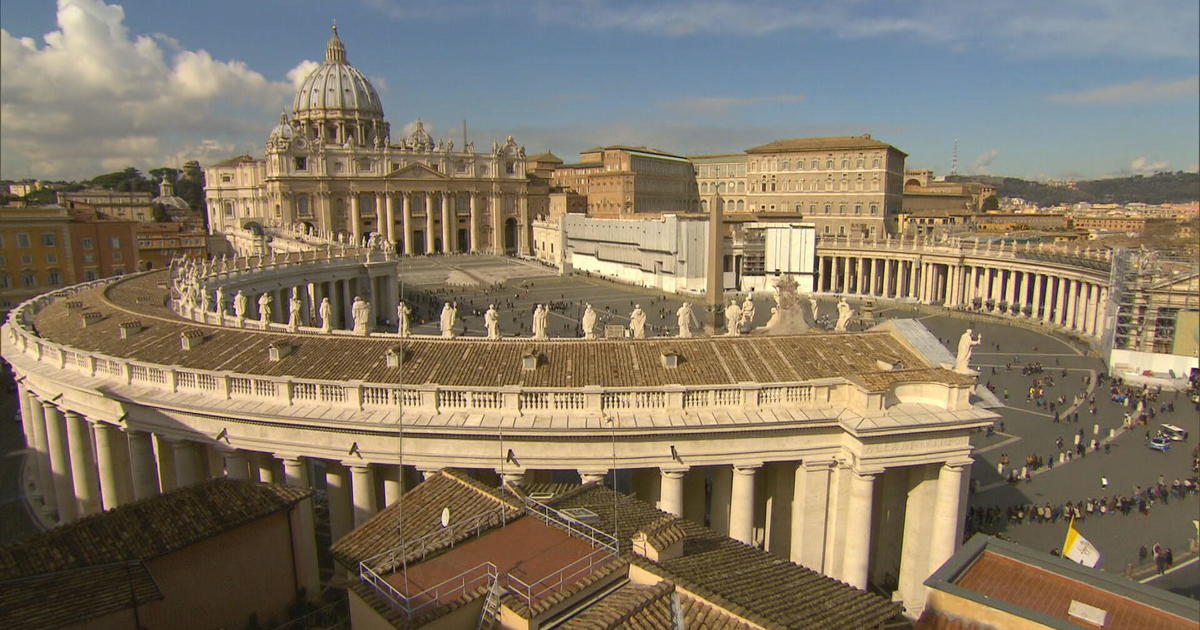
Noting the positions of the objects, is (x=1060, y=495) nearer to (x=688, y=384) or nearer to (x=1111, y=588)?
(x=688, y=384)

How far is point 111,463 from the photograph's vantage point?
69.2 feet

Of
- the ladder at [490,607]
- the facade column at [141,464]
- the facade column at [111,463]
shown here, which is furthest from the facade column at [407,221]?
the ladder at [490,607]

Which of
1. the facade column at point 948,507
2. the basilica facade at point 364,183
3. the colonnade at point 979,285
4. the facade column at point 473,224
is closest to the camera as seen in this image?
the facade column at point 948,507

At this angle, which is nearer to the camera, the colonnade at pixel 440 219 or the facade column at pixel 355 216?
the facade column at pixel 355 216

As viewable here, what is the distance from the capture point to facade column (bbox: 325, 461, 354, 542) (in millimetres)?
18828

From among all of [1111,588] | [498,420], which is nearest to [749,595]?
[1111,588]

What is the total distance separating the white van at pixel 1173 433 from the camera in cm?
3359

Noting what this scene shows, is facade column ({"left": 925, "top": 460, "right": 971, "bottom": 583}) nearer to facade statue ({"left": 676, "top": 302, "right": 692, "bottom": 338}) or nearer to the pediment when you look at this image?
facade statue ({"left": 676, "top": 302, "right": 692, "bottom": 338})

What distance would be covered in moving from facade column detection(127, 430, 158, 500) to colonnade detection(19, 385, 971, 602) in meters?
0.03

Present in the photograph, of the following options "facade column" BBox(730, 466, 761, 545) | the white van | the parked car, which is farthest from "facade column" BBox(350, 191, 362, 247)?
"facade column" BBox(730, 466, 761, 545)

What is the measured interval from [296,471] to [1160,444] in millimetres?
35117

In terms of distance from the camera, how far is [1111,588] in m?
10.4

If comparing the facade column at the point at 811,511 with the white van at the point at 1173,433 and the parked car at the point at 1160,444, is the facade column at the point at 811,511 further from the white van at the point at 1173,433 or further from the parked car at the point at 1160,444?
the white van at the point at 1173,433

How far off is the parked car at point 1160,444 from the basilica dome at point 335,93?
13730cm
